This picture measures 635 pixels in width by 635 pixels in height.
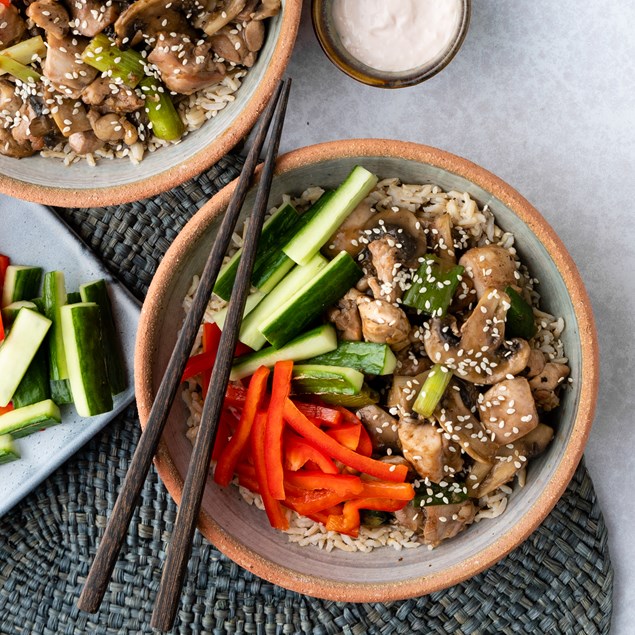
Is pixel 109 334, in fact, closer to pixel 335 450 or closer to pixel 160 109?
pixel 160 109

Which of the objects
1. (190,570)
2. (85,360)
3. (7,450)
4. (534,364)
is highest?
(534,364)

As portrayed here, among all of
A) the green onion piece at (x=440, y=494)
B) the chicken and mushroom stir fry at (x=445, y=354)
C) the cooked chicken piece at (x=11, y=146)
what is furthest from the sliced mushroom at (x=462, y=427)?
the cooked chicken piece at (x=11, y=146)

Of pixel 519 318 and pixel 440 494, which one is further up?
pixel 519 318

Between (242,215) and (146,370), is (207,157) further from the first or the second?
(146,370)

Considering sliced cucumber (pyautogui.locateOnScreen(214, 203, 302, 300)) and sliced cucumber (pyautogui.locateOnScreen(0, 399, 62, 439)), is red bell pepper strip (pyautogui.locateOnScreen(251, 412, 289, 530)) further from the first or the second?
sliced cucumber (pyautogui.locateOnScreen(0, 399, 62, 439))

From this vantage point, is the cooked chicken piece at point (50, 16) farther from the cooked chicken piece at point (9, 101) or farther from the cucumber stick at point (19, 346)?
the cucumber stick at point (19, 346)

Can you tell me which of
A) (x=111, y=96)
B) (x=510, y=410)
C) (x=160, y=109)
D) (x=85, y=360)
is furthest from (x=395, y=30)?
(x=85, y=360)

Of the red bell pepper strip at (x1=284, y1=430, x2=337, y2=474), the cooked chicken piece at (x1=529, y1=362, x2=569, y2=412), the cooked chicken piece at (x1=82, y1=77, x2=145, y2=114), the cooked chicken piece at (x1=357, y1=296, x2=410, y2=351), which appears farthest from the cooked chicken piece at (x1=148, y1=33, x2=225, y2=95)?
the cooked chicken piece at (x1=529, y1=362, x2=569, y2=412)
